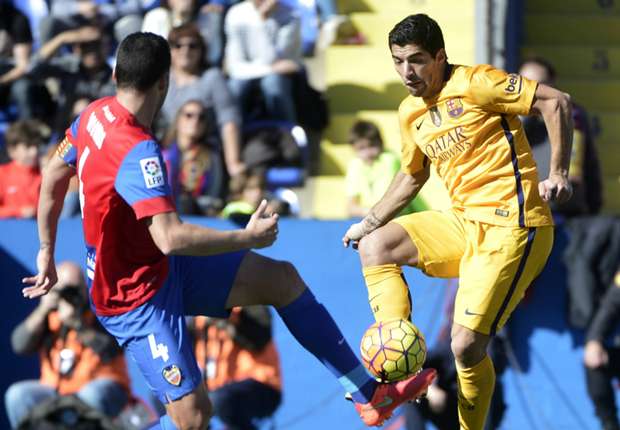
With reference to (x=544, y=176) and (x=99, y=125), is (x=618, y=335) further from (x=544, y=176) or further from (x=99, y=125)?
(x=99, y=125)

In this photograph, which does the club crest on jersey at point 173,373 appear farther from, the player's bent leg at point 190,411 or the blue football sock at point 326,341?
the blue football sock at point 326,341

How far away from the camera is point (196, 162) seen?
9945 mm

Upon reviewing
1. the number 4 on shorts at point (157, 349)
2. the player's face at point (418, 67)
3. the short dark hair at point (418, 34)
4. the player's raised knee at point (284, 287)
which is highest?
the short dark hair at point (418, 34)

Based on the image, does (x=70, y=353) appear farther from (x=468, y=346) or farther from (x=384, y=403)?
(x=468, y=346)

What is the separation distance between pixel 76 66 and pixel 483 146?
18.3ft

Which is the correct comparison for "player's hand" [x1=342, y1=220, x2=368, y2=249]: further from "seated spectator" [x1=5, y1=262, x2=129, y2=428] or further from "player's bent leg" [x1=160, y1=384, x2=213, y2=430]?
"seated spectator" [x1=5, y1=262, x2=129, y2=428]

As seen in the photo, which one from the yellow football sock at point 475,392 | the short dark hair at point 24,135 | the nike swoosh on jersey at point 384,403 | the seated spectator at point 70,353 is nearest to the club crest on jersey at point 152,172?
the nike swoosh on jersey at point 384,403

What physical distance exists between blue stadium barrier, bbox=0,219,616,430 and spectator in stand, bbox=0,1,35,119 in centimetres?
260

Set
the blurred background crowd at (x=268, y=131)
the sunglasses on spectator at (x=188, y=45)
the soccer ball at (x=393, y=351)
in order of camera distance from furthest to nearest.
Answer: the sunglasses on spectator at (x=188, y=45), the blurred background crowd at (x=268, y=131), the soccer ball at (x=393, y=351)

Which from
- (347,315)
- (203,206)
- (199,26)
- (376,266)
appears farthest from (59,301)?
(376,266)

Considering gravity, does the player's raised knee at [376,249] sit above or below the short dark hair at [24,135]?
above

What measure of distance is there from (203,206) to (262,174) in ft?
1.56

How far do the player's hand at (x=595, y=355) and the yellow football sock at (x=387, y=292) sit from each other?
8.96 ft

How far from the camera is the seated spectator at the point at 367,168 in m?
9.73
